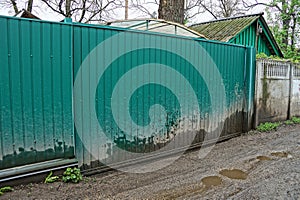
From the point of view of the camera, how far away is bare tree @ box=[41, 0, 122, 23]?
14.0 meters

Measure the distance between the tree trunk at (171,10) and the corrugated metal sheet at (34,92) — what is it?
490 centimetres

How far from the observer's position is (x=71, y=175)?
292 cm

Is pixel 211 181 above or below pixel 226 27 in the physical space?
below

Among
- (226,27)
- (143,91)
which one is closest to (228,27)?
(226,27)

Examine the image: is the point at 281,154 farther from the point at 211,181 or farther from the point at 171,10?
the point at 171,10

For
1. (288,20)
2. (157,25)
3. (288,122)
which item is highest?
(288,20)

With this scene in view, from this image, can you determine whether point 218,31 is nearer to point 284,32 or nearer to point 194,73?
point 284,32

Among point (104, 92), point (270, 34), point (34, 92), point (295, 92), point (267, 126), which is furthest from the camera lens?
point (270, 34)

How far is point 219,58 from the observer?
15.4 ft

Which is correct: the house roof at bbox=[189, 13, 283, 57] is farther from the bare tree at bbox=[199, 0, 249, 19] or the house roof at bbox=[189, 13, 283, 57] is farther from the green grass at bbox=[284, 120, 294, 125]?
the bare tree at bbox=[199, 0, 249, 19]

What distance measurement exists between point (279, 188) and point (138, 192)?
157 centimetres

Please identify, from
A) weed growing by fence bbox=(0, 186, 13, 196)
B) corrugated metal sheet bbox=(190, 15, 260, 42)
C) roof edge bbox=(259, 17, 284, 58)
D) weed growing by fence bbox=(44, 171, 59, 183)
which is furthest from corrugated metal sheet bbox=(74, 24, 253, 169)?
roof edge bbox=(259, 17, 284, 58)

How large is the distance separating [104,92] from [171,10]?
489 centimetres

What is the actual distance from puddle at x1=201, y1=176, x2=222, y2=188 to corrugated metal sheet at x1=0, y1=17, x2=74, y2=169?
1580mm
